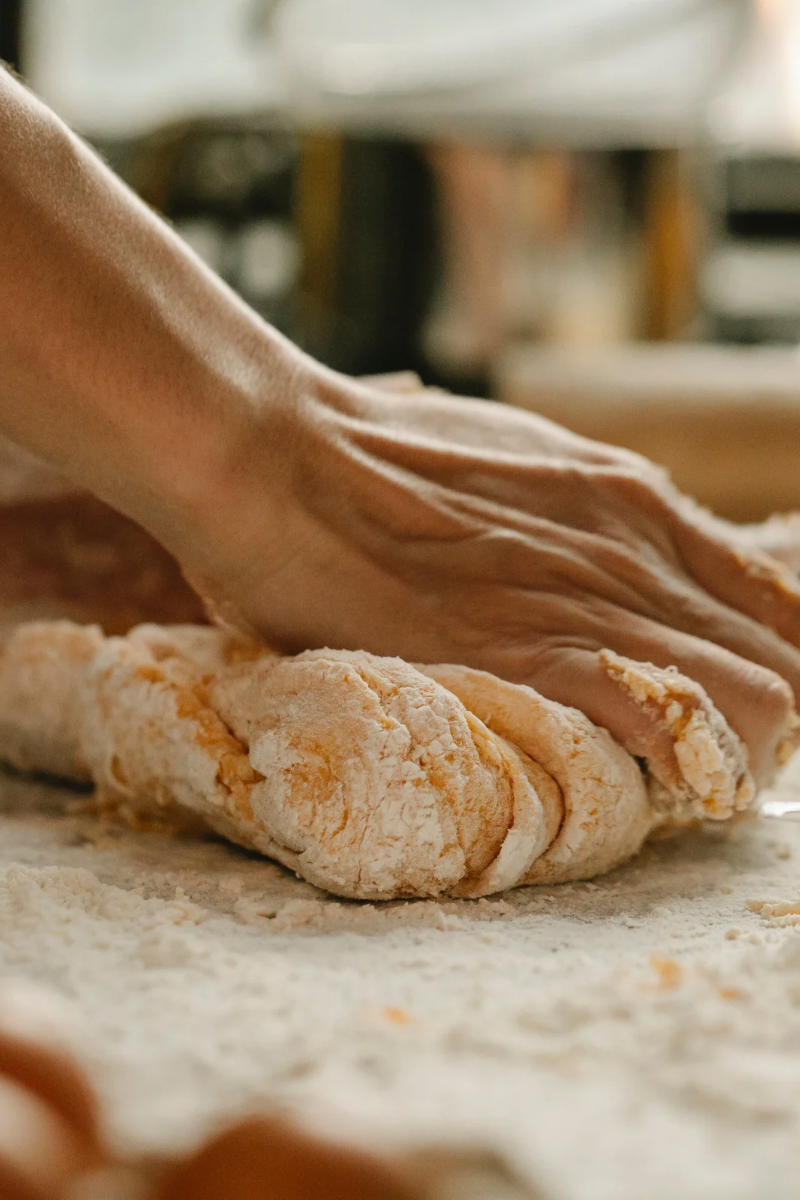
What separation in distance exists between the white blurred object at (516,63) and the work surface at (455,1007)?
9.14 ft

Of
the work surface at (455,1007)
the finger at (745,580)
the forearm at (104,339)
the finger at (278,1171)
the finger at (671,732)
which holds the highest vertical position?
the forearm at (104,339)

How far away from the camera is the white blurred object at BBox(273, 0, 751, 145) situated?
123 inches

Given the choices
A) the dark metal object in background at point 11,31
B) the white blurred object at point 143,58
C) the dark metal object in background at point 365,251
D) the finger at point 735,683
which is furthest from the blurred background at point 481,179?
the finger at point 735,683

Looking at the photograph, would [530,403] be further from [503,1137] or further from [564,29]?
[564,29]

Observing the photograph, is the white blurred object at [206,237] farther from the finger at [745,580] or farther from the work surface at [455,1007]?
the work surface at [455,1007]

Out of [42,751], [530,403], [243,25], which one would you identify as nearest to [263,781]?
[42,751]

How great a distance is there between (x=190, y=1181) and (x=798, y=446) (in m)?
1.52

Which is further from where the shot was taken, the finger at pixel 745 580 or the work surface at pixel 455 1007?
the finger at pixel 745 580

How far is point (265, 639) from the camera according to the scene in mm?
767

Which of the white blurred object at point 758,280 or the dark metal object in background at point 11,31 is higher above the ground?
the dark metal object in background at point 11,31

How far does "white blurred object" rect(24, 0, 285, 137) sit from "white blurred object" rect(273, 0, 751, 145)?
0.92m

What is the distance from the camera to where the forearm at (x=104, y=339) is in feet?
2.19

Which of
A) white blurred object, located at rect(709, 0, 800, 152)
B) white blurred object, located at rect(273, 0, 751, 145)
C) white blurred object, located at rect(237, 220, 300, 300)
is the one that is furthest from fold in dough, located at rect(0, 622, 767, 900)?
white blurred object, located at rect(709, 0, 800, 152)

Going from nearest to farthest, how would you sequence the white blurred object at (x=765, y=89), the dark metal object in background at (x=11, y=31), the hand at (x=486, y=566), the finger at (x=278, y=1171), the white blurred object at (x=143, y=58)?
the finger at (x=278, y=1171) → the hand at (x=486, y=566) → the white blurred object at (x=765, y=89) → the dark metal object in background at (x=11, y=31) → the white blurred object at (x=143, y=58)
